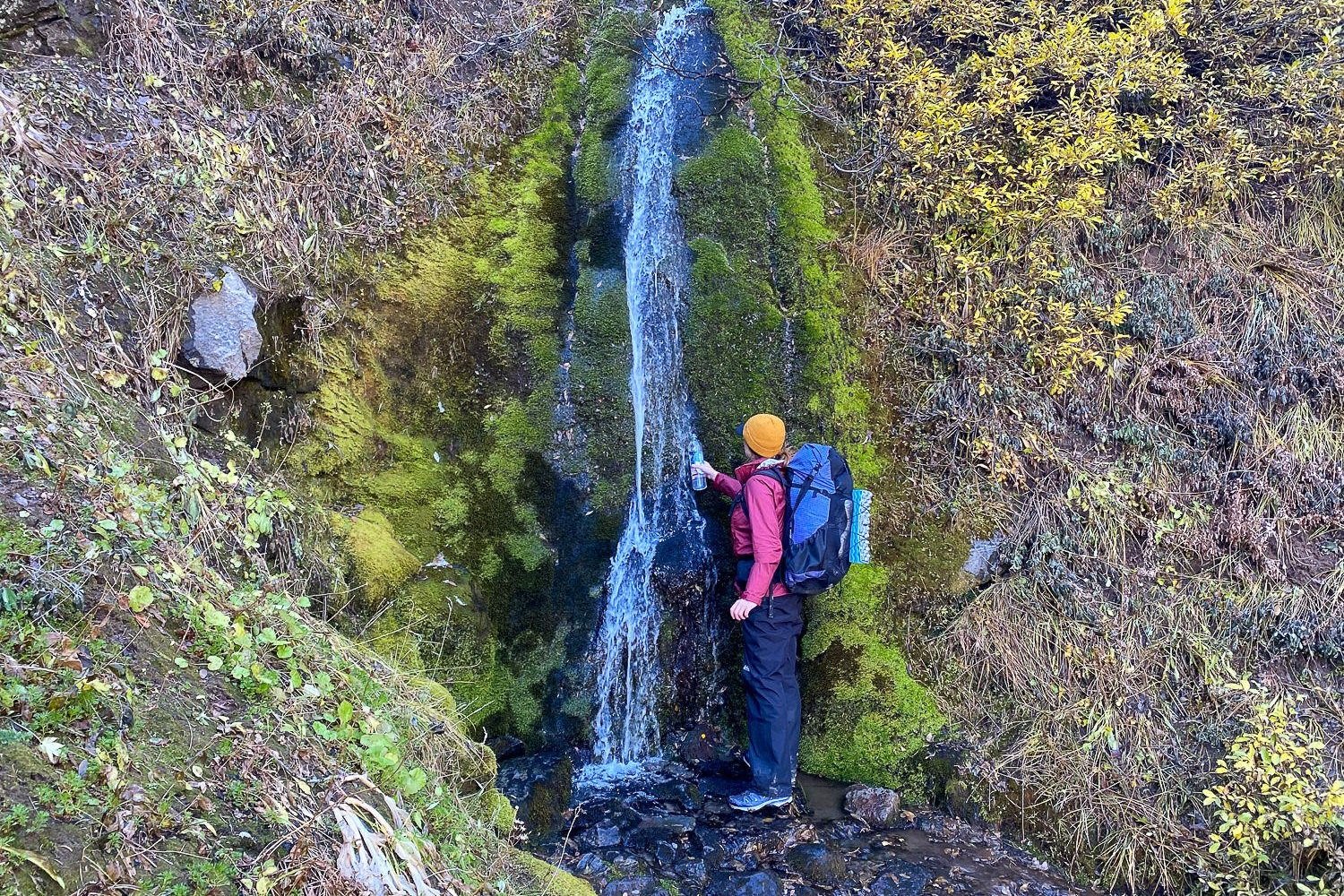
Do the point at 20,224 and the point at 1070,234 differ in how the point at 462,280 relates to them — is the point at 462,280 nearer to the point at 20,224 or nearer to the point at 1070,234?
the point at 20,224

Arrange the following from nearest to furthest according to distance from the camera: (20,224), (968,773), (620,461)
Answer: (20,224) → (968,773) → (620,461)

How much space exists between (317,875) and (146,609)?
4.44ft

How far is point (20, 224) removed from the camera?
4.28m

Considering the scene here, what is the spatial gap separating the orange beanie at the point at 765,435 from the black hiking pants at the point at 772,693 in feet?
3.53

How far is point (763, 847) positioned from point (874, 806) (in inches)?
36.9

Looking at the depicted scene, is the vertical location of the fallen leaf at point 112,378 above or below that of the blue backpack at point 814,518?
above

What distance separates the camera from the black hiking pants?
545cm

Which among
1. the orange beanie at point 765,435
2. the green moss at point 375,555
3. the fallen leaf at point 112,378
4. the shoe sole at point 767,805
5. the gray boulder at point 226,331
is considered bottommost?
the shoe sole at point 767,805

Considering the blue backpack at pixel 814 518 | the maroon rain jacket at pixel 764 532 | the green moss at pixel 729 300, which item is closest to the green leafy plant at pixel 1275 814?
the blue backpack at pixel 814 518

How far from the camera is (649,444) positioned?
20.5 ft

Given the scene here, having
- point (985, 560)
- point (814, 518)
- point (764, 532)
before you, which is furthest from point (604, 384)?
point (985, 560)

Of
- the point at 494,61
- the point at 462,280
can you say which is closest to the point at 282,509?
the point at 462,280

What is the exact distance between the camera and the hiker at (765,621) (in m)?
5.29

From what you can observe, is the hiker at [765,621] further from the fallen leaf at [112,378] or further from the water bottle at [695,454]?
the fallen leaf at [112,378]
